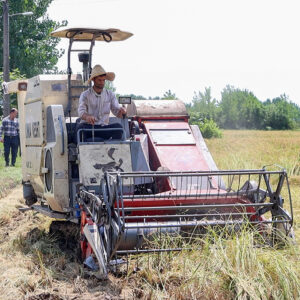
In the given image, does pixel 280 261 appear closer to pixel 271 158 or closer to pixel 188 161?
pixel 188 161

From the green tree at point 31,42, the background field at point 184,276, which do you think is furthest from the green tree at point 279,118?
the background field at point 184,276

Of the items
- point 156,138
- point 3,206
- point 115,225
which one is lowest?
point 3,206

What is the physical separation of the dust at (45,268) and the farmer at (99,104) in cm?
139

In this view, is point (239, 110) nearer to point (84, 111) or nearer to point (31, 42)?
point (31, 42)

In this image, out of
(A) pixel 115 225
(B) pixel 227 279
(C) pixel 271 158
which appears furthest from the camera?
(C) pixel 271 158

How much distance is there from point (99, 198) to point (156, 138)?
2.42m

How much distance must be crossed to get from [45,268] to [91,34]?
3.67 meters

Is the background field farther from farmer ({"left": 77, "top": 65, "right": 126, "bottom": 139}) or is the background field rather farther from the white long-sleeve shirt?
the white long-sleeve shirt

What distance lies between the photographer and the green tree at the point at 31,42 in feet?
87.7

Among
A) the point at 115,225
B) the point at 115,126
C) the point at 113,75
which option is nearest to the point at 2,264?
the point at 115,225

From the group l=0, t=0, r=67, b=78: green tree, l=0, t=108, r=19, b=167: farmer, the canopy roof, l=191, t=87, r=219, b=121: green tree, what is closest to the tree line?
l=191, t=87, r=219, b=121: green tree

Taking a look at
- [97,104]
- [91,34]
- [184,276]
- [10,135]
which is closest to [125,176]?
[184,276]

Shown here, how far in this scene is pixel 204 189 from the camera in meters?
7.77

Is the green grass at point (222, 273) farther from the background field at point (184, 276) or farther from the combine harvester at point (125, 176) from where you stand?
the combine harvester at point (125, 176)
